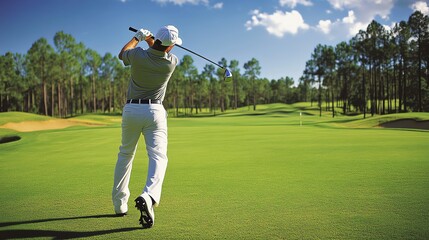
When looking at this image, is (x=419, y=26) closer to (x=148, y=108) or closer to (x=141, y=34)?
(x=141, y=34)

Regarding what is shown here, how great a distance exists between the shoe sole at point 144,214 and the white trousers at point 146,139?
559mm

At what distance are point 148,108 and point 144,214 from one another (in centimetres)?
152

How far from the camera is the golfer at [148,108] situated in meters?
4.92

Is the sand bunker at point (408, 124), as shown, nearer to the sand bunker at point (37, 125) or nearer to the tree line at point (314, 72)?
the tree line at point (314, 72)

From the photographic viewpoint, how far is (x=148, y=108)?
16.4ft

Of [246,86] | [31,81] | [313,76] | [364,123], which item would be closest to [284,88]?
[246,86]

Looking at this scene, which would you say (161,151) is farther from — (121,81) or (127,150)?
Answer: (121,81)

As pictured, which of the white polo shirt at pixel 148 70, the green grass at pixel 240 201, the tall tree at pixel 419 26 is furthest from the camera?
the tall tree at pixel 419 26

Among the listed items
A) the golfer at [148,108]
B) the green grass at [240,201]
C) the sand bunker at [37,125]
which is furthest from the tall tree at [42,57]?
the golfer at [148,108]

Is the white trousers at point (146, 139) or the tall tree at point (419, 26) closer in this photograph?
the white trousers at point (146, 139)

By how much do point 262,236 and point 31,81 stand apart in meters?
88.8

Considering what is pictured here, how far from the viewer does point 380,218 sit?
→ 4.44 metres

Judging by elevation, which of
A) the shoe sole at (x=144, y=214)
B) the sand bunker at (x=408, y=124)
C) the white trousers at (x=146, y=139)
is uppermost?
the white trousers at (x=146, y=139)

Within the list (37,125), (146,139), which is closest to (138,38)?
(146,139)
